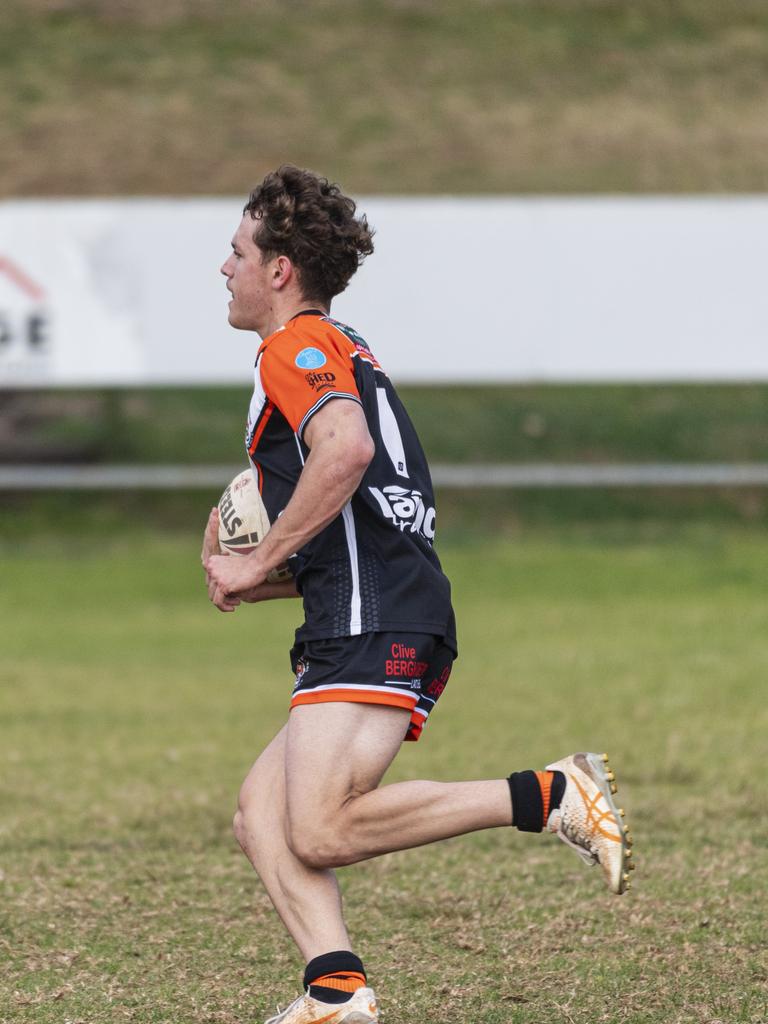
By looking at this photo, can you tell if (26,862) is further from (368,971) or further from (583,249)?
(583,249)

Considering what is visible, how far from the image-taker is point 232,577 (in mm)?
4051

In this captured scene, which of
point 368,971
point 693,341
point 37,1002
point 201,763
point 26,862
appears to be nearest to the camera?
point 37,1002

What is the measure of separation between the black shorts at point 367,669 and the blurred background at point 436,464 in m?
0.97

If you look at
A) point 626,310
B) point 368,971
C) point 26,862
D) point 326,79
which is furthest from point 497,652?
point 326,79

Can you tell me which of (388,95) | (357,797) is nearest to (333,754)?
(357,797)

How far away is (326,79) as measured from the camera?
23203mm

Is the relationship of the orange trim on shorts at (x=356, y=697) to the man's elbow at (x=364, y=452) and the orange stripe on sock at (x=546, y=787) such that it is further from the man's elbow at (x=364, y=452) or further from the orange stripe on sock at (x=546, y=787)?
the man's elbow at (x=364, y=452)

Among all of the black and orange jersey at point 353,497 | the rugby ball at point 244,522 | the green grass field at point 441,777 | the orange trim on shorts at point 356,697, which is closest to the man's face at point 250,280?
the black and orange jersey at point 353,497

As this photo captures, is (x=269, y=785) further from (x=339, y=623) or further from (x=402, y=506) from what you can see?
(x=402, y=506)

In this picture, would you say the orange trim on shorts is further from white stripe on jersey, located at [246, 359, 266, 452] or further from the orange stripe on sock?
white stripe on jersey, located at [246, 359, 266, 452]

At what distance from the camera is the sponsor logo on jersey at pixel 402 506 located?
13.3 ft

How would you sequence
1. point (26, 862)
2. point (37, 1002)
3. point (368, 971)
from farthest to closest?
point (26, 862) < point (368, 971) < point (37, 1002)

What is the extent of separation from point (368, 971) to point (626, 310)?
32.1ft

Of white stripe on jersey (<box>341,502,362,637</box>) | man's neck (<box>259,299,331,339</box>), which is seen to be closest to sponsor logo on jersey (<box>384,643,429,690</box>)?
white stripe on jersey (<box>341,502,362,637</box>)
